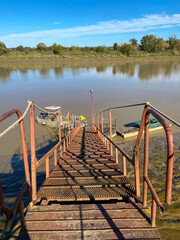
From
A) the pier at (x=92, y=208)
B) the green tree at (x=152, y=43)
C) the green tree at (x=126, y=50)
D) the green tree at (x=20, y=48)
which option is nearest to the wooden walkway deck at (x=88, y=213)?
the pier at (x=92, y=208)

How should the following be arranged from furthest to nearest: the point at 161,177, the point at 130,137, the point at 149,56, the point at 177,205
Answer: the point at 149,56, the point at 130,137, the point at 161,177, the point at 177,205

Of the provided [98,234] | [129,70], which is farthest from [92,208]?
[129,70]

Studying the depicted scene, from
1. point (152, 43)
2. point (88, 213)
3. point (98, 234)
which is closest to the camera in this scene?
point (98, 234)

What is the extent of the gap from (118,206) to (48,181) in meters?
1.73

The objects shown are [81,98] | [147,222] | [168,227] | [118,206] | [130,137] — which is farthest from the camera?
[81,98]

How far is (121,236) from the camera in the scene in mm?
2031

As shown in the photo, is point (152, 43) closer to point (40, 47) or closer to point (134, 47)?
point (134, 47)

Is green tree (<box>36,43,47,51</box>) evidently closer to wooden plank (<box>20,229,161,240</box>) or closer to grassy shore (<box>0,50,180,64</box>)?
grassy shore (<box>0,50,180,64</box>)

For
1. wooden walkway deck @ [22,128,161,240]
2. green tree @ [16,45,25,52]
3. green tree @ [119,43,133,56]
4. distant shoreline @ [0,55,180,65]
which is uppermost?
green tree @ [16,45,25,52]

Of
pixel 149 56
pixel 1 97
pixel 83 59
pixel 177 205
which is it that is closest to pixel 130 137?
pixel 177 205

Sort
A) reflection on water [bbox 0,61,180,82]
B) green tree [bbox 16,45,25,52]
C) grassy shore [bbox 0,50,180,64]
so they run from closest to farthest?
reflection on water [bbox 0,61,180,82] < grassy shore [bbox 0,50,180,64] < green tree [bbox 16,45,25,52]

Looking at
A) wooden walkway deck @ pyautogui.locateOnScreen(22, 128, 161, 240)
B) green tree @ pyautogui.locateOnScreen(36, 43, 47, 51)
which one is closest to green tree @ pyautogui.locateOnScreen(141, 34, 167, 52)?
green tree @ pyautogui.locateOnScreen(36, 43, 47, 51)

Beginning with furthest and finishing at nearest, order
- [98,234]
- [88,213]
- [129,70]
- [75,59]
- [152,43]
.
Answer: [152,43] < [75,59] < [129,70] < [88,213] < [98,234]

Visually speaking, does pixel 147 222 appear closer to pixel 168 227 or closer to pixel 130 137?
pixel 168 227
